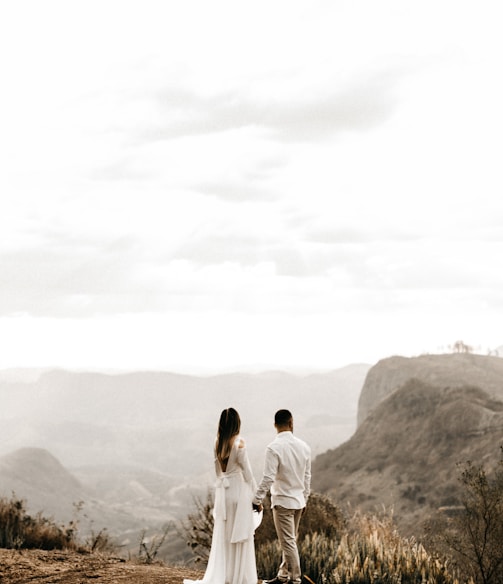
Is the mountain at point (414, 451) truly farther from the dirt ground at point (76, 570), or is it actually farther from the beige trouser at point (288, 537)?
the beige trouser at point (288, 537)

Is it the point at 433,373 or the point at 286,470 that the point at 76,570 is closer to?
the point at 286,470

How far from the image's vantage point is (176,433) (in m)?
186

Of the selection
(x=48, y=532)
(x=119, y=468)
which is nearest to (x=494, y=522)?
(x=48, y=532)

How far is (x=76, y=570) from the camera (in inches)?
397

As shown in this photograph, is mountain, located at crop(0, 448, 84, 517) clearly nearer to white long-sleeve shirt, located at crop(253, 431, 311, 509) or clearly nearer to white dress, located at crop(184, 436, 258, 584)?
white dress, located at crop(184, 436, 258, 584)

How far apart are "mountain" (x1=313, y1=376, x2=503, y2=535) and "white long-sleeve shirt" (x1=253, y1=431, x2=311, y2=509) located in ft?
66.4

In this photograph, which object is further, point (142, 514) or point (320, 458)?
point (142, 514)

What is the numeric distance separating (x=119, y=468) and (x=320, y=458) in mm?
105212

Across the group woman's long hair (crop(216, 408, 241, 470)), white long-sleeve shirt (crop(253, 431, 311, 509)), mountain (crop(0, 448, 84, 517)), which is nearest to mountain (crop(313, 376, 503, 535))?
white long-sleeve shirt (crop(253, 431, 311, 509))

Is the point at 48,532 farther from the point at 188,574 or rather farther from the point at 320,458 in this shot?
the point at 320,458

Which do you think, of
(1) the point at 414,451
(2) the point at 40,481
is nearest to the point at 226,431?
(1) the point at 414,451

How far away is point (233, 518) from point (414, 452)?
3088 centimetres

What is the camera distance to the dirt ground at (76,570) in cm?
922

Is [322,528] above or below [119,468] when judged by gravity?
above
